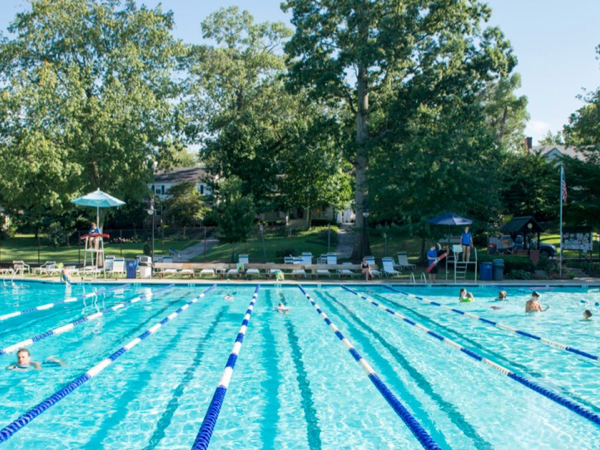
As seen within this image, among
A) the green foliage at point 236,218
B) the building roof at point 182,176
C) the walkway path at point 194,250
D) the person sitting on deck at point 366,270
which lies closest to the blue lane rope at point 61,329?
the green foliage at point 236,218

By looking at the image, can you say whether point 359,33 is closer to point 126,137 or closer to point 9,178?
Result: point 126,137

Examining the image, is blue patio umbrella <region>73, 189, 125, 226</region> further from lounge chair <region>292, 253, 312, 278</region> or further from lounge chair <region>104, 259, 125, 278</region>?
lounge chair <region>292, 253, 312, 278</region>

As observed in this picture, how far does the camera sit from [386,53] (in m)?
26.9

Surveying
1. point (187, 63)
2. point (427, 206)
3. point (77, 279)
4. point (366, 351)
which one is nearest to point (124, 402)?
point (366, 351)

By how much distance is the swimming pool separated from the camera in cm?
727

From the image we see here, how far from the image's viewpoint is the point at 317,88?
29.0 metres

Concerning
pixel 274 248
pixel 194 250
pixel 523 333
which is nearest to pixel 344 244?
pixel 274 248

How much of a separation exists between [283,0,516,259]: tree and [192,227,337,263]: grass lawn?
5.86m

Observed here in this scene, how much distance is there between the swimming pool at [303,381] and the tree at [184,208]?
3380 cm

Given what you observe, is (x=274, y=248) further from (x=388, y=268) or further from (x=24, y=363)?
(x=24, y=363)

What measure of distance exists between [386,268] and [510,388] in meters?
16.0

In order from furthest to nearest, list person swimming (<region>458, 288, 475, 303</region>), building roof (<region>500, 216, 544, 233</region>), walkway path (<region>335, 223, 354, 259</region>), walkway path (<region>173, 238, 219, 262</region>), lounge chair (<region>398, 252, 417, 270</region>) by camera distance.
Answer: walkway path (<region>173, 238, 219, 262</region>)
walkway path (<region>335, 223, 354, 259</region>)
building roof (<region>500, 216, 544, 233</region>)
lounge chair (<region>398, 252, 417, 270</region>)
person swimming (<region>458, 288, 475, 303</region>)

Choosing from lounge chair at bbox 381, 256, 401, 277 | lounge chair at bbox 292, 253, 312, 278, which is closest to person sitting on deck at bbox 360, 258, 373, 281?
lounge chair at bbox 381, 256, 401, 277

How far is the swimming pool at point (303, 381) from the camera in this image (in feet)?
23.9
